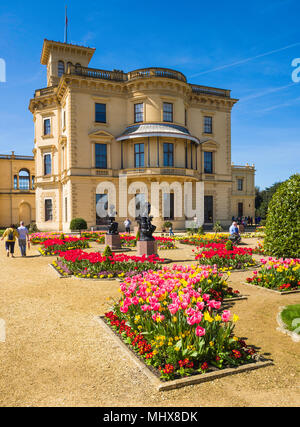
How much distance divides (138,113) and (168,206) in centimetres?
1025

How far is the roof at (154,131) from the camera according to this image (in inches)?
1222

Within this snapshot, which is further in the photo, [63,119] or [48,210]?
[48,210]

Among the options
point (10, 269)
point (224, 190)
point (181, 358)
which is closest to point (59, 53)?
point (224, 190)

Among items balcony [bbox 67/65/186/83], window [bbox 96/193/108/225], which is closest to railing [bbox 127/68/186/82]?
balcony [bbox 67/65/186/83]

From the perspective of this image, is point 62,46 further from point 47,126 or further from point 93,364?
point 93,364

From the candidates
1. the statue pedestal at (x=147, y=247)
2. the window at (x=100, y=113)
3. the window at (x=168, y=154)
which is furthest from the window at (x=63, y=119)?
the statue pedestal at (x=147, y=247)

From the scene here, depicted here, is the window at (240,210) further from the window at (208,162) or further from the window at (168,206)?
the window at (168,206)

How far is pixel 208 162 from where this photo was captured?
3772 centimetres

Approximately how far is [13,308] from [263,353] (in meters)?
5.43

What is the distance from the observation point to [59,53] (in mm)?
39219

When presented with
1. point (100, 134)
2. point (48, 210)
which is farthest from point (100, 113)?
point (48, 210)

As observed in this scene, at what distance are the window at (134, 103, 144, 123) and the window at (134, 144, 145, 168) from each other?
2835 millimetres

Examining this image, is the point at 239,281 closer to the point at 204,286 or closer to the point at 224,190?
the point at 204,286

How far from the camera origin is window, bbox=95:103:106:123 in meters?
32.5
